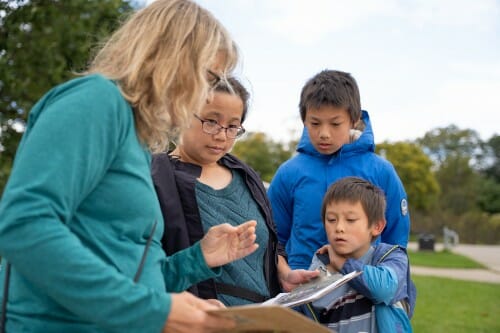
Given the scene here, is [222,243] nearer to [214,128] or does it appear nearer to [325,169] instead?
[214,128]

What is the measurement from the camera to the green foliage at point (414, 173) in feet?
154

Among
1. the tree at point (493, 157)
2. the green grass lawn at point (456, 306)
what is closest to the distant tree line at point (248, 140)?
the tree at point (493, 157)

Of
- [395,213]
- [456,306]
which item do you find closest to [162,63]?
[395,213]

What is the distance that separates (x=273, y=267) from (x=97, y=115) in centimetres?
165

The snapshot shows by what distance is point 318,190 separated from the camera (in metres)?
3.59

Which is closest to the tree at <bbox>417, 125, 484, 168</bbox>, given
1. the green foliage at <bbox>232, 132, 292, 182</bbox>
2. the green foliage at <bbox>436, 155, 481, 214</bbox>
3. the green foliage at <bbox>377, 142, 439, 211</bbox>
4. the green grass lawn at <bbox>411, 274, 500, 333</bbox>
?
the green foliage at <bbox>436, 155, 481, 214</bbox>

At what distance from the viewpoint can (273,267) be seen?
9.97 feet

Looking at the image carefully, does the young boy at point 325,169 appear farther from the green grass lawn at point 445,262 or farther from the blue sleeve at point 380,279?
the green grass lawn at point 445,262

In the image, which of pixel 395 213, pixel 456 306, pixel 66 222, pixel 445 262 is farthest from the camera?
pixel 445 262

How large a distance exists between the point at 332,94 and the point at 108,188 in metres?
2.18

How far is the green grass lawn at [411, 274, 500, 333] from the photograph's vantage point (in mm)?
8977

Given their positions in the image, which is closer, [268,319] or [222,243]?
[268,319]

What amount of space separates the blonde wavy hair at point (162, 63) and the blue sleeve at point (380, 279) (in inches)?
52.4

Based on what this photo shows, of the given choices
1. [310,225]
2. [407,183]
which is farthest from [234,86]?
[407,183]
